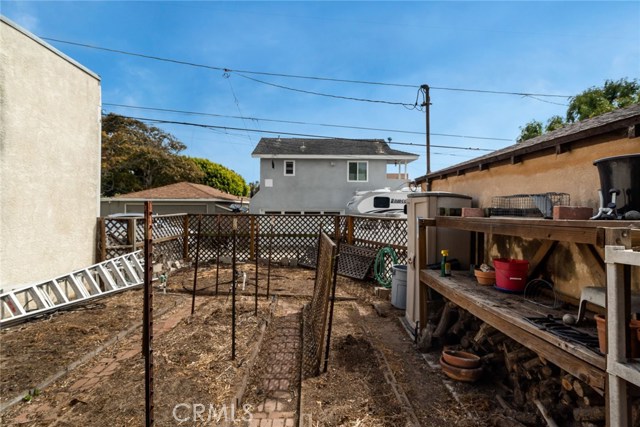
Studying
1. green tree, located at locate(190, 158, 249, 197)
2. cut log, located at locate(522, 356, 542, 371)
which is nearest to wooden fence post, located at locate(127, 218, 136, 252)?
cut log, located at locate(522, 356, 542, 371)

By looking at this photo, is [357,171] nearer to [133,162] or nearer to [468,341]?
[468,341]

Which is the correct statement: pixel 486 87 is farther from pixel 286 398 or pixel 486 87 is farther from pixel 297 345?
pixel 286 398

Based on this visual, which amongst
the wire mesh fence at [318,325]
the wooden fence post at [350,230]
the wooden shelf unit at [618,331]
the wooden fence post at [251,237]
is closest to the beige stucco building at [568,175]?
the wooden shelf unit at [618,331]

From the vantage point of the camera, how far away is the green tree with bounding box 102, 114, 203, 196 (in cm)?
2109

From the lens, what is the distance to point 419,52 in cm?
1073

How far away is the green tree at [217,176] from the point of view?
90.9 feet

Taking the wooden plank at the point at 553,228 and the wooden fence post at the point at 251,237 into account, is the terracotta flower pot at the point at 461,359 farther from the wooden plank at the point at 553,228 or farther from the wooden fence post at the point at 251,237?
the wooden fence post at the point at 251,237

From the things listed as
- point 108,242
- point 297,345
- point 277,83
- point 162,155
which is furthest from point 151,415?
point 162,155

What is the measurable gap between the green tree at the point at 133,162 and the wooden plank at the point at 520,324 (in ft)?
77.2

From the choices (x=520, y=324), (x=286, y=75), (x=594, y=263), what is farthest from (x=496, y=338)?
(x=286, y=75)

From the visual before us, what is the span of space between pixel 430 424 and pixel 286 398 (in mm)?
1239

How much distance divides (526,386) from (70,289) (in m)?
7.01

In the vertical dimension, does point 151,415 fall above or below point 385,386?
above

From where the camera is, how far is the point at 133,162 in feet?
71.4
